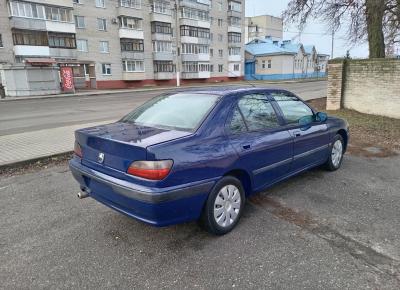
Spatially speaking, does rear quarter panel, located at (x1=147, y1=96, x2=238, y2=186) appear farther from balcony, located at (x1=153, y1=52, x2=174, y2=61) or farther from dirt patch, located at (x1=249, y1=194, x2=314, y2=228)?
balcony, located at (x1=153, y1=52, x2=174, y2=61)

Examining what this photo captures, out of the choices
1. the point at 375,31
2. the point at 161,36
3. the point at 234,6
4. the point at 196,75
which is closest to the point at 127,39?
the point at 161,36

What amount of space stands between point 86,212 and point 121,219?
52 centimetres

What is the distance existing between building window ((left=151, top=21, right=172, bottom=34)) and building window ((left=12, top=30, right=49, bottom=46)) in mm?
14290

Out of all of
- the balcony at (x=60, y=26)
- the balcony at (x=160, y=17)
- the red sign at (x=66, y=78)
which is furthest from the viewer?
the balcony at (x=160, y=17)

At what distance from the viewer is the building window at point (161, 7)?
39.9m

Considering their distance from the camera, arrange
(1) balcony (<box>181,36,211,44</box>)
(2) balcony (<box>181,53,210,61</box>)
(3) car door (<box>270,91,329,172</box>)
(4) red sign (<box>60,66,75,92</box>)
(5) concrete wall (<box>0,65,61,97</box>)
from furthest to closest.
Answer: (2) balcony (<box>181,53,210,61</box>), (1) balcony (<box>181,36,211,44</box>), (4) red sign (<box>60,66,75,92</box>), (5) concrete wall (<box>0,65,61,97</box>), (3) car door (<box>270,91,329,172</box>)

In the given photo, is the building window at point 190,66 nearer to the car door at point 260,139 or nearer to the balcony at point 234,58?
the balcony at point 234,58

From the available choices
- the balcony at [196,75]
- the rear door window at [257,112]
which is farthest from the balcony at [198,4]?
the rear door window at [257,112]

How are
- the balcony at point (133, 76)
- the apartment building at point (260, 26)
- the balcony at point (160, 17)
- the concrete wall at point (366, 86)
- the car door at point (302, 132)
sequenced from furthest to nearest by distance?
1. the apartment building at point (260, 26)
2. the balcony at point (160, 17)
3. the balcony at point (133, 76)
4. the concrete wall at point (366, 86)
5. the car door at point (302, 132)

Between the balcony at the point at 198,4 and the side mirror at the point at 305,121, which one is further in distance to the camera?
the balcony at the point at 198,4

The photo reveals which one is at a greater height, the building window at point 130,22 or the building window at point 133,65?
the building window at point 130,22

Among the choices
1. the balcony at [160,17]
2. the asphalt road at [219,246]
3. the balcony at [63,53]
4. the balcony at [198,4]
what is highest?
the balcony at [198,4]

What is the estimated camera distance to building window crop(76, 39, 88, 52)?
3335 cm

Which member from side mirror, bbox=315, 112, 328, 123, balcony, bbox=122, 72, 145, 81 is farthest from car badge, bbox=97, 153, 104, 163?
balcony, bbox=122, 72, 145, 81
